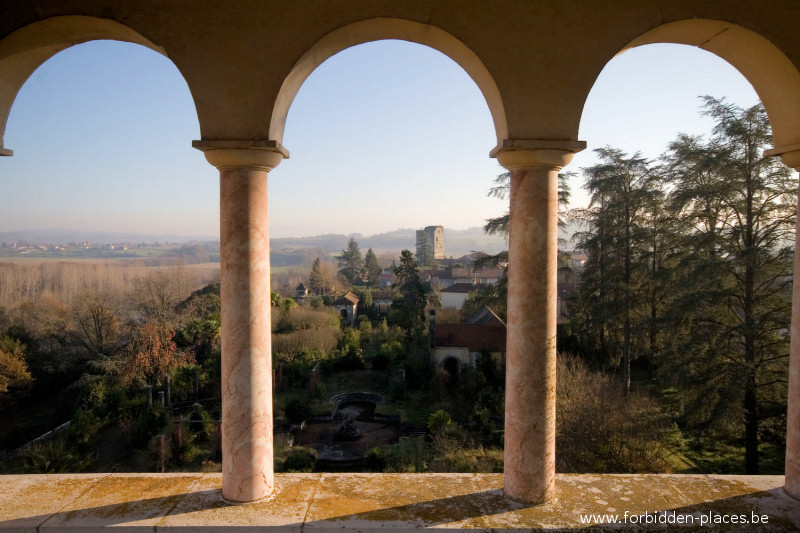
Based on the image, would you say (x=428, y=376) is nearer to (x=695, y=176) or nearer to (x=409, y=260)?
(x=409, y=260)

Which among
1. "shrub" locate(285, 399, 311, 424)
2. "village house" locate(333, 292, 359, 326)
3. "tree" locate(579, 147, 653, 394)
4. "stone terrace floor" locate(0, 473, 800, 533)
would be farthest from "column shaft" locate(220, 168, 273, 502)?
"village house" locate(333, 292, 359, 326)

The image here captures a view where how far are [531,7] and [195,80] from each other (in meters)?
3.83

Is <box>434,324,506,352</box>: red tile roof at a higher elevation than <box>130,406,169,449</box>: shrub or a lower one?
higher

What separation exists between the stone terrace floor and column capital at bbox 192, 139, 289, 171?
395cm

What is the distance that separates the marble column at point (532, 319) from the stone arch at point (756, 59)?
1822 millimetres

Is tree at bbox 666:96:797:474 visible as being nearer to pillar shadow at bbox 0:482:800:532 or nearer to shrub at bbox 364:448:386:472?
shrub at bbox 364:448:386:472

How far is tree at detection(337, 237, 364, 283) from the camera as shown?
10700 centimetres

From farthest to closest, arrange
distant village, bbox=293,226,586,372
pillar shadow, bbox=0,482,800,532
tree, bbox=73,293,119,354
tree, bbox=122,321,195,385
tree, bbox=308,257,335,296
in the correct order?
1. tree, bbox=308,257,335,296
2. tree, bbox=73,293,119,354
3. distant village, bbox=293,226,586,372
4. tree, bbox=122,321,195,385
5. pillar shadow, bbox=0,482,800,532

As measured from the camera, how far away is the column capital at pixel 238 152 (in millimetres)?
5457

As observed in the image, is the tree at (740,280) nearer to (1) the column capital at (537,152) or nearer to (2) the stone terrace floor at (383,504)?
(2) the stone terrace floor at (383,504)

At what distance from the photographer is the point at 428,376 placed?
116 feet

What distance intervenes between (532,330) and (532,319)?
131mm

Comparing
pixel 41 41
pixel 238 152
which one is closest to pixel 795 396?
pixel 238 152

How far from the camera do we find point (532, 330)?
5.74m
